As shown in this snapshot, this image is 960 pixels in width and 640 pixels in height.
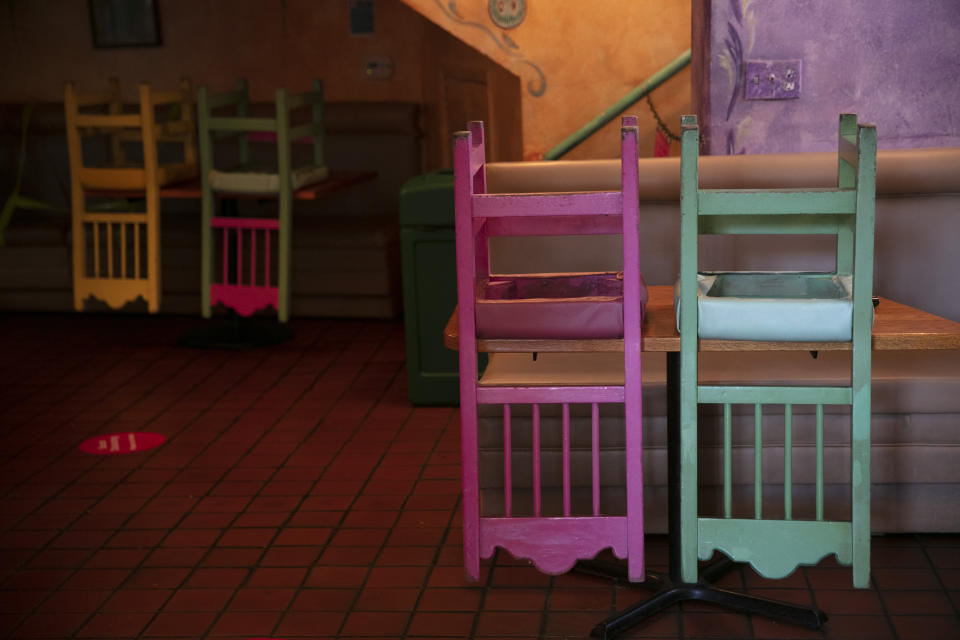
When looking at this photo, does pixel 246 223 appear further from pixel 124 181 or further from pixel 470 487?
pixel 470 487

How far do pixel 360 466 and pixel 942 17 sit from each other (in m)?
2.64

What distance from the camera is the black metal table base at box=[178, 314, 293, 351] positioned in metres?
6.13

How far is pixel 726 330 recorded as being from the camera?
2646 millimetres

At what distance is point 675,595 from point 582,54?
2966 millimetres

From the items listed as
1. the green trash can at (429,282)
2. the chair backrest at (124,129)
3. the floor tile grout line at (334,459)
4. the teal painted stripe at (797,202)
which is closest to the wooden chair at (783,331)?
the teal painted stripe at (797,202)

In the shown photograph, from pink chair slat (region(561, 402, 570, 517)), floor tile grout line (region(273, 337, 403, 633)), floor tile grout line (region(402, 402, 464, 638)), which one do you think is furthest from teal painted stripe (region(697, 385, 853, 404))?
floor tile grout line (region(273, 337, 403, 633))

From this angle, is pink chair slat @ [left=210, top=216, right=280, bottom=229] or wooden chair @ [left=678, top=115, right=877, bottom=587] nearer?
wooden chair @ [left=678, top=115, right=877, bottom=587]

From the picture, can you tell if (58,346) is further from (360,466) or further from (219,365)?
(360,466)

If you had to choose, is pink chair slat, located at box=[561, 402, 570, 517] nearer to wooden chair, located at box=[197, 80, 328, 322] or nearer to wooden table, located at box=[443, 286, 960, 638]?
wooden table, located at box=[443, 286, 960, 638]

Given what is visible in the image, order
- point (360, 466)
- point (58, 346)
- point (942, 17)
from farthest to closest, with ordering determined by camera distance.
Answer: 1. point (58, 346)
2. point (360, 466)
3. point (942, 17)

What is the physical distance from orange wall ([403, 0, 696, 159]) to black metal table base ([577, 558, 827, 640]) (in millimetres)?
2740

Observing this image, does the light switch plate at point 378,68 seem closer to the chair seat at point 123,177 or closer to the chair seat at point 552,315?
the chair seat at point 123,177

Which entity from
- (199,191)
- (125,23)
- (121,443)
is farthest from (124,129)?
(121,443)

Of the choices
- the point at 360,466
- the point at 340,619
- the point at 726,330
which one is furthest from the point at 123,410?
the point at 726,330
